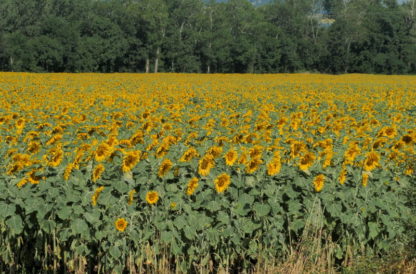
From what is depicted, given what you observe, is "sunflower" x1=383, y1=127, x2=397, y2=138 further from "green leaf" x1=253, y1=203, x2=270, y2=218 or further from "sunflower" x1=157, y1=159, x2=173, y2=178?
"sunflower" x1=157, y1=159, x2=173, y2=178

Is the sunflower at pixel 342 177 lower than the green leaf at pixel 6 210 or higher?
Result: higher

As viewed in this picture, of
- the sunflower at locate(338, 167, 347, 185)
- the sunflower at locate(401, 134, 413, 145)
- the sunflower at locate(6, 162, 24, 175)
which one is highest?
the sunflower at locate(401, 134, 413, 145)

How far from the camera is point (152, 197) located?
13.8ft

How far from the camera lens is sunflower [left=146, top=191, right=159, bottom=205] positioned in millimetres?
4159

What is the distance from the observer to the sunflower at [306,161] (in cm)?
467

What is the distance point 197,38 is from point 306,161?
222 ft

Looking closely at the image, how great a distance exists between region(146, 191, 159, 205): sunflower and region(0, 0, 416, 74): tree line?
5678 cm

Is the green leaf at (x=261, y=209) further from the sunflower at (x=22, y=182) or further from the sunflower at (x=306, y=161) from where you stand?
the sunflower at (x=22, y=182)

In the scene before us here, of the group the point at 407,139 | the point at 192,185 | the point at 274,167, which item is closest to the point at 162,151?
the point at 192,185

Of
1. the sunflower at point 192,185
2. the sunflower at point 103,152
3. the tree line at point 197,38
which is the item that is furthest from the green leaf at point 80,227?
the tree line at point 197,38

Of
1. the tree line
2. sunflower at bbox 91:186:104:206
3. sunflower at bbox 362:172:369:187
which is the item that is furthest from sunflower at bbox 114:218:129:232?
the tree line

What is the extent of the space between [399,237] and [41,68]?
190ft

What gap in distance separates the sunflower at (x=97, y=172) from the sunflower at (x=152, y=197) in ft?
1.52

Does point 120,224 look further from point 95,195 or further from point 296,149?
point 296,149
